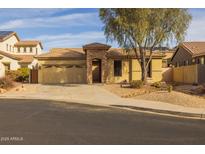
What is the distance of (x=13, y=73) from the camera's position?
4125 cm

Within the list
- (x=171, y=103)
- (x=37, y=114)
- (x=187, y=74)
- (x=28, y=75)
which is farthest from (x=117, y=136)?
(x=28, y=75)

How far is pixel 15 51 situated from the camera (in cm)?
5984

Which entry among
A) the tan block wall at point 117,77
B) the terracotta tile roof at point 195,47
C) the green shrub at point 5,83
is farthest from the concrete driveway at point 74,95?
the terracotta tile roof at point 195,47

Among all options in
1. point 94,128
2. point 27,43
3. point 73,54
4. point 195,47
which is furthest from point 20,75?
point 94,128

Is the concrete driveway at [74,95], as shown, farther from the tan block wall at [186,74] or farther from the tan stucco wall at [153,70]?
the tan stucco wall at [153,70]

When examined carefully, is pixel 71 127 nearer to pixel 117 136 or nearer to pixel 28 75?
pixel 117 136

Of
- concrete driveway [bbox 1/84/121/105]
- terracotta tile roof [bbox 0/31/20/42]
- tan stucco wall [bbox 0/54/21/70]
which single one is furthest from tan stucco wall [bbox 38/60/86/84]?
terracotta tile roof [bbox 0/31/20/42]

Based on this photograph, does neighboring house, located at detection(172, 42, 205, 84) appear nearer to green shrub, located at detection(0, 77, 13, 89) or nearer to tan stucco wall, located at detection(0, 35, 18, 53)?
green shrub, located at detection(0, 77, 13, 89)

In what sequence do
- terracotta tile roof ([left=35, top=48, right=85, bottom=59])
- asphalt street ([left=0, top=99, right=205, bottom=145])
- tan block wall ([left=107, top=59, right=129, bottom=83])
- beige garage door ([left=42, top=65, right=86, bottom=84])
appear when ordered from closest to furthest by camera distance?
asphalt street ([left=0, top=99, right=205, bottom=145]) → tan block wall ([left=107, top=59, right=129, bottom=83]) → beige garage door ([left=42, top=65, right=86, bottom=84]) → terracotta tile roof ([left=35, top=48, right=85, bottom=59])

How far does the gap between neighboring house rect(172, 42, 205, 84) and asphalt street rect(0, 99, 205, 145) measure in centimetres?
1877

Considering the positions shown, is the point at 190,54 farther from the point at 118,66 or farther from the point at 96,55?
the point at 96,55

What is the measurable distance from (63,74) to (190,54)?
14585mm

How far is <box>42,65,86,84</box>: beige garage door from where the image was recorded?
3884 centimetres

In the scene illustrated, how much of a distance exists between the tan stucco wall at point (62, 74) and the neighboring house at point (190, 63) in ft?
35.6
